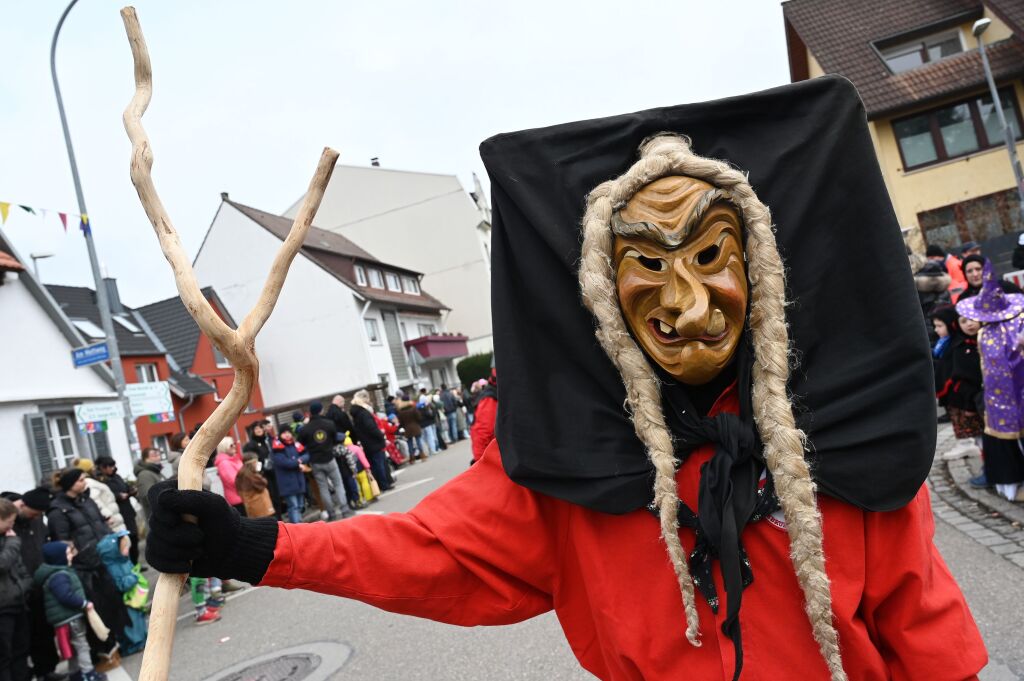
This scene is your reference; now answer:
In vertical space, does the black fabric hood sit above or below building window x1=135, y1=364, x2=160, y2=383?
below

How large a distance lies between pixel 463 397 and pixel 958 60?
17.0m

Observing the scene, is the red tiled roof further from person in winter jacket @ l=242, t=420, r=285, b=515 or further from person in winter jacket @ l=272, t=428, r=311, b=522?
person in winter jacket @ l=272, t=428, r=311, b=522

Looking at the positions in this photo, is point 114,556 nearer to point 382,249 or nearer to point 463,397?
point 463,397

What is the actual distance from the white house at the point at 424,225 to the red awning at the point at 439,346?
132 inches

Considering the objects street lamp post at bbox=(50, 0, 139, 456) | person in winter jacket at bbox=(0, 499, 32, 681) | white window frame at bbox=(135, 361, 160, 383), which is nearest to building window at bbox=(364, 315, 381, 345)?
white window frame at bbox=(135, 361, 160, 383)

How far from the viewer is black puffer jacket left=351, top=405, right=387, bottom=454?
1281 cm

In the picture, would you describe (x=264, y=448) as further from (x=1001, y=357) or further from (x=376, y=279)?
(x=376, y=279)

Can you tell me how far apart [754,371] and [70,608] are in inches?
232

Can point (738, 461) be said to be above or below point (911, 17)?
below

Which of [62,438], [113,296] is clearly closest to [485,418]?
[62,438]

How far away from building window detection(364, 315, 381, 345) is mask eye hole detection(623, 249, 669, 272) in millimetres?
27156

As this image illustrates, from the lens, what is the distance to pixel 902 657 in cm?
165

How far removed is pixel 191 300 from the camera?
1723mm

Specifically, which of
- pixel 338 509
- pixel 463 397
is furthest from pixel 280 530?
pixel 463 397
